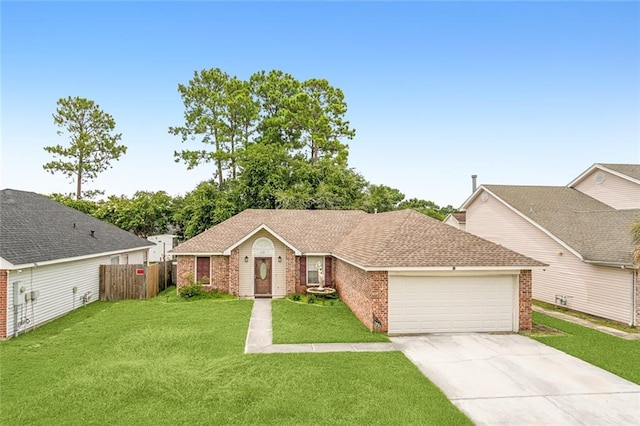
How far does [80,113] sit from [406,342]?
39223mm

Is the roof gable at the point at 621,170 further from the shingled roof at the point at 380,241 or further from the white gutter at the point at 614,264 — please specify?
the shingled roof at the point at 380,241

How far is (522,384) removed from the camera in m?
7.35

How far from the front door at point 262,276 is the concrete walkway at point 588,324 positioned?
12.0m

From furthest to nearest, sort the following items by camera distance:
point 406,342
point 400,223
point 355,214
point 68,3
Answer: point 355,214, point 400,223, point 68,3, point 406,342

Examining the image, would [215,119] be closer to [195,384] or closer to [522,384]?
[195,384]

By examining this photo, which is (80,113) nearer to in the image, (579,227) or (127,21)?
(127,21)

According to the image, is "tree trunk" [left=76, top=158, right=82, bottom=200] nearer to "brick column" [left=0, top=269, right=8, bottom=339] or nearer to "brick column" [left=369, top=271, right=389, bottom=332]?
"brick column" [left=0, top=269, right=8, bottom=339]

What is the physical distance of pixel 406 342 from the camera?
33.8 feet

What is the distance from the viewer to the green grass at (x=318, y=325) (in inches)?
410

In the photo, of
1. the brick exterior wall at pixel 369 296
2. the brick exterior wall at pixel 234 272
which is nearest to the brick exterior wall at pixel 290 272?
the brick exterior wall at pixel 234 272

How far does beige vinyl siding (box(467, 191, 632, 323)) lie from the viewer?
12.6 metres

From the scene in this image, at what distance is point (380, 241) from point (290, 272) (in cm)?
618

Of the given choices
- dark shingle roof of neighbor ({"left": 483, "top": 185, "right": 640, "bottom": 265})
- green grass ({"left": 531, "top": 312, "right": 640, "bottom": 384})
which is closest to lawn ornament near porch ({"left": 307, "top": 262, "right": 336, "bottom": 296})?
green grass ({"left": 531, "top": 312, "right": 640, "bottom": 384})

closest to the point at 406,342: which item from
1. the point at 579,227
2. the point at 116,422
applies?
the point at 116,422
